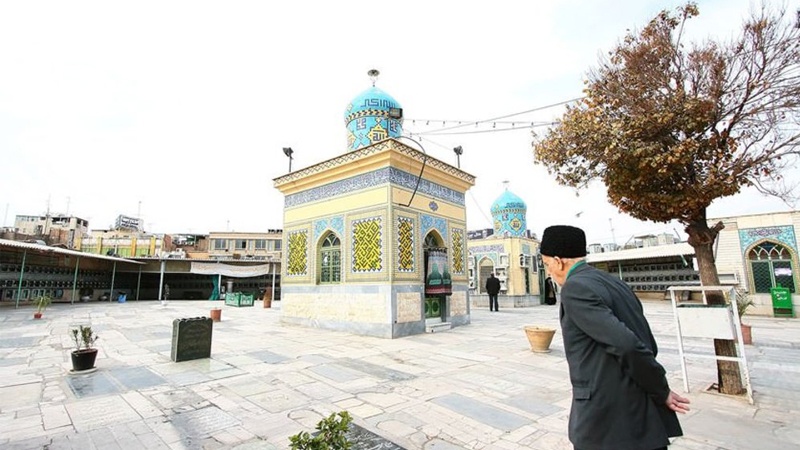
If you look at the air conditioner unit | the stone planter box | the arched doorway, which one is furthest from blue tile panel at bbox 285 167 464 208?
the stone planter box

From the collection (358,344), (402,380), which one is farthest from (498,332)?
(402,380)

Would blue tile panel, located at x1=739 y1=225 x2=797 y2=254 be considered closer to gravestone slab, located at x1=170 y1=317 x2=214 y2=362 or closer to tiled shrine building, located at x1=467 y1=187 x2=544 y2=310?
tiled shrine building, located at x1=467 y1=187 x2=544 y2=310

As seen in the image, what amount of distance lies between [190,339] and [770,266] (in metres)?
18.2

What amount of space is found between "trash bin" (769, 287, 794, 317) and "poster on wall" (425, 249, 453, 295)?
1180cm

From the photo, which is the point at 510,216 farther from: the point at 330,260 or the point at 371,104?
the point at 330,260

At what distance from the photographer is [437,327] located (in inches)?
412

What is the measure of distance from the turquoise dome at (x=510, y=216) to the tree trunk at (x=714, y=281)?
17.2 m

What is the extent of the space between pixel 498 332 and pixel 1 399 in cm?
930

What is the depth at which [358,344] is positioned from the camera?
8445 mm

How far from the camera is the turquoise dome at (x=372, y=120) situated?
12.5 metres

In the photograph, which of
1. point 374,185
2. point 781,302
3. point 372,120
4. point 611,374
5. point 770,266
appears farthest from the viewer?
point 770,266

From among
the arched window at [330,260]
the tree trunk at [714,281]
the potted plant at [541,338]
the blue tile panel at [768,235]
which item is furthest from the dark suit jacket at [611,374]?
the blue tile panel at [768,235]

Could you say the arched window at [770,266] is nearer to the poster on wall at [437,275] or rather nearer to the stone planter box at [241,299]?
the poster on wall at [437,275]

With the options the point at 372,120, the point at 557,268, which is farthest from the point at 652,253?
the point at 557,268
